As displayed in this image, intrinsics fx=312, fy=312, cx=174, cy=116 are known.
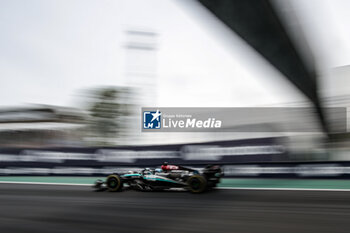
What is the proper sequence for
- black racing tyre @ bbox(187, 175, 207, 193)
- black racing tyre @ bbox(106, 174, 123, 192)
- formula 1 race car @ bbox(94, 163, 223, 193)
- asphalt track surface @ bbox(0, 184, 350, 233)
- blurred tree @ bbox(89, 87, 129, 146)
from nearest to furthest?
asphalt track surface @ bbox(0, 184, 350, 233)
black racing tyre @ bbox(187, 175, 207, 193)
formula 1 race car @ bbox(94, 163, 223, 193)
black racing tyre @ bbox(106, 174, 123, 192)
blurred tree @ bbox(89, 87, 129, 146)

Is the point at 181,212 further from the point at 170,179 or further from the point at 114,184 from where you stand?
the point at 114,184

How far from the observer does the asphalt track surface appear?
466cm

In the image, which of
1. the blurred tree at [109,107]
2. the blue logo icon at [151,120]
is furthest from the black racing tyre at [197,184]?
the blurred tree at [109,107]

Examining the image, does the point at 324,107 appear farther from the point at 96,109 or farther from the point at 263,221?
the point at 96,109

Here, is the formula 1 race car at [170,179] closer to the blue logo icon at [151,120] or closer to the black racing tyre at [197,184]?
the black racing tyre at [197,184]

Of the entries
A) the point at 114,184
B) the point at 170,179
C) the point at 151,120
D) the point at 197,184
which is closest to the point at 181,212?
the point at 197,184

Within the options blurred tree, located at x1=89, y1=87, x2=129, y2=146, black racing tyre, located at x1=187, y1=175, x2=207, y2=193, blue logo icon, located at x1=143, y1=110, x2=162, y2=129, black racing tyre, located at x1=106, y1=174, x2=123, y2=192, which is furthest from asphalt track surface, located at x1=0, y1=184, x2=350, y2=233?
blurred tree, located at x1=89, y1=87, x2=129, y2=146

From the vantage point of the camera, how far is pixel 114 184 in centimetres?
866

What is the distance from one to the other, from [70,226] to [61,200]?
9.05 ft

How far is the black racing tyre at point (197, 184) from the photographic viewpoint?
7.76m

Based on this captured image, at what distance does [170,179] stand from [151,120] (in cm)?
567

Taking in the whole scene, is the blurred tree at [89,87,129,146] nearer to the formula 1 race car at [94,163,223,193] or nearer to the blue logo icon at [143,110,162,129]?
the blue logo icon at [143,110,162,129]

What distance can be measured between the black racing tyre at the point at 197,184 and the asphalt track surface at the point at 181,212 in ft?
0.63

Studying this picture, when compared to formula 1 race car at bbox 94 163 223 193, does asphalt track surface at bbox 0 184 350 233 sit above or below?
below
